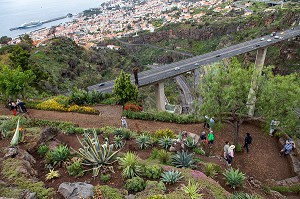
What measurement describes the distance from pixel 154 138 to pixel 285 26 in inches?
2597

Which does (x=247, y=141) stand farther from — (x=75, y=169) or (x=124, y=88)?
(x=75, y=169)

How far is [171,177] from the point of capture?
8781 millimetres

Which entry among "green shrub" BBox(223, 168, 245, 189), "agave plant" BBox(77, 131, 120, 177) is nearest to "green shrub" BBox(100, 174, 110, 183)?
"agave plant" BBox(77, 131, 120, 177)

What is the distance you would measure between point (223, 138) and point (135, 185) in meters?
10.9

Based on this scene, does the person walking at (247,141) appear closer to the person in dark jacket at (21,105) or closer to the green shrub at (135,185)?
the green shrub at (135,185)

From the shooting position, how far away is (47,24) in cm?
17850

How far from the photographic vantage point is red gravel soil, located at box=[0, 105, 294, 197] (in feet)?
47.5

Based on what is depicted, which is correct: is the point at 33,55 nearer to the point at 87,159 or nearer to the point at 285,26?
the point at 87,159

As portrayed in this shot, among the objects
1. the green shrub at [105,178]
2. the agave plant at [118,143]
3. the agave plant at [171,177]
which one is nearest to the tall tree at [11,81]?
the agave plant at [118,143]

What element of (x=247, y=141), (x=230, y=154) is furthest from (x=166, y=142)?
(x=247, y=141)

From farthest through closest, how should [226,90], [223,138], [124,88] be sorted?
[124,88], [223,138], [226,90]

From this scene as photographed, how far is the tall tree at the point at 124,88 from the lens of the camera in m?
19.9

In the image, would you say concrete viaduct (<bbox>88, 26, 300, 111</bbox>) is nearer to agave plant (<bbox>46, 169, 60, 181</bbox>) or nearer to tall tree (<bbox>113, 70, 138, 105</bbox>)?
tall tree (<bbox>113, 70, 138, 105</bbox>)

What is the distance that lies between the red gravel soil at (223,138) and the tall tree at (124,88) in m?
1.39
